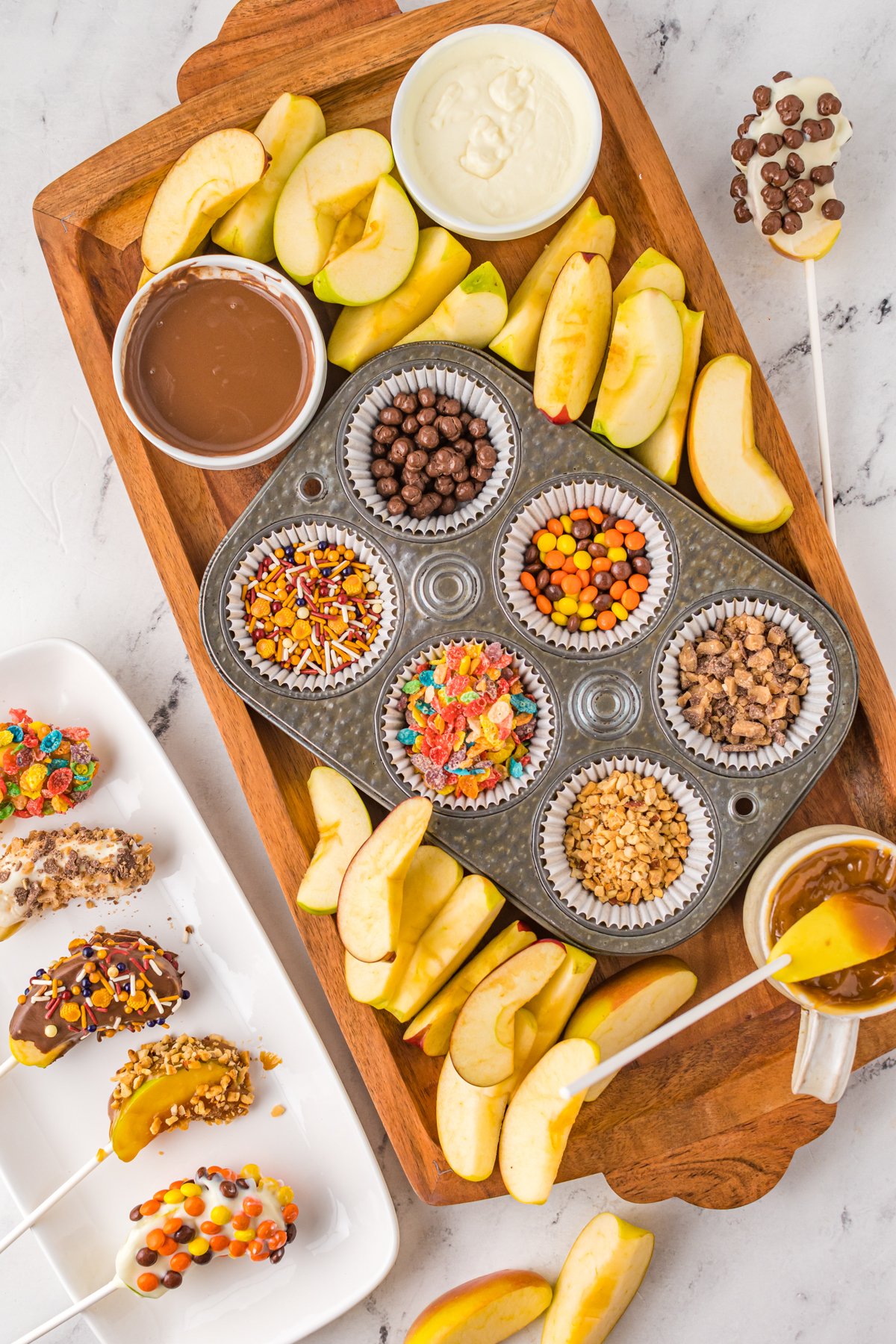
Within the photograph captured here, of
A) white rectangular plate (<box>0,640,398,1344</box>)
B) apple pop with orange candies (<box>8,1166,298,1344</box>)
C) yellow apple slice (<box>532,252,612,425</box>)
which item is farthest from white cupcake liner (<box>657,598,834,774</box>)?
apple pop with orange candies (<box>8,1166,298,1344</box>)

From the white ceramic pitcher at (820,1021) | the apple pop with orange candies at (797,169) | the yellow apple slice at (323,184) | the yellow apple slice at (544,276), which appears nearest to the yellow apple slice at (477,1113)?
the white ceramic pitcher at (820,1021)

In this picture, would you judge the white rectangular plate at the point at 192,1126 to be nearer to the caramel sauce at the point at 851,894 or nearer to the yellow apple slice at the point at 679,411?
the caramel sauce at the point at 851,894

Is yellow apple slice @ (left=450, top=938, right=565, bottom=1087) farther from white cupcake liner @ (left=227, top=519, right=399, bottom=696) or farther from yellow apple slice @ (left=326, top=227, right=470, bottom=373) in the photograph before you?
yellow apple slice @ (left=326, top=227, right=470, bottom=373)

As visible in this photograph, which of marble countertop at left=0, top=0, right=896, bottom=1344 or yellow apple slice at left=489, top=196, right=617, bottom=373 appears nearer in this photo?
yellow apple slice at left=489, top=196, right=617, bottom=373

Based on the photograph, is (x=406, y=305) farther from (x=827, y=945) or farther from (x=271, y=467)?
(x=827, y=945)

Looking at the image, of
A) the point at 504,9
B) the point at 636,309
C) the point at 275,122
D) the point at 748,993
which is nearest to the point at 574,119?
the point at 504,9
